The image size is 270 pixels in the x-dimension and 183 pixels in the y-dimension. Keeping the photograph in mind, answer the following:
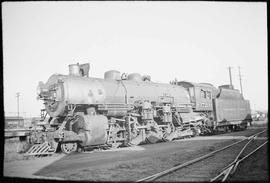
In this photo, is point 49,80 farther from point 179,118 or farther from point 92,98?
point 179,118

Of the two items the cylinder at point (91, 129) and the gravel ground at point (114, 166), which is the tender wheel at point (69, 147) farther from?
the gravel ground at point (114, 166)

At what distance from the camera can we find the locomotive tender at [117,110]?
12.5 meters

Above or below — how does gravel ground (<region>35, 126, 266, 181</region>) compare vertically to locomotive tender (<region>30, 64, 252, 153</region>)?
below

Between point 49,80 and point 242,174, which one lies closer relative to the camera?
point 242,174

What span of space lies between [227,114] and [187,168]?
16315 mm

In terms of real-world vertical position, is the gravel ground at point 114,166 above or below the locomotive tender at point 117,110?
below

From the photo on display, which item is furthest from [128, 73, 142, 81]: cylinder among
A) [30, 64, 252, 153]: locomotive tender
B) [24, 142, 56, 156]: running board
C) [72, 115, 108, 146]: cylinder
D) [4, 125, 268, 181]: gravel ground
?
[24, 142, 56, 156]: running board

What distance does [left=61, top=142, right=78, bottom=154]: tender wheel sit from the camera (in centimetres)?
1222

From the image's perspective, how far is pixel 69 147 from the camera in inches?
491

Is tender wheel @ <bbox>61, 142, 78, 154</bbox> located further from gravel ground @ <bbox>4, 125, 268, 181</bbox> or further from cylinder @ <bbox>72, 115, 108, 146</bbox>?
gravel ground @ <bbox>4, 125, 268, 181</bbox>

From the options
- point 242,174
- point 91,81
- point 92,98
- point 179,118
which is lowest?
point 242,174

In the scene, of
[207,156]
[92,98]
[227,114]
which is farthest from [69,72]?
[227,114]

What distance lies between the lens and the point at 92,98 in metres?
13.5

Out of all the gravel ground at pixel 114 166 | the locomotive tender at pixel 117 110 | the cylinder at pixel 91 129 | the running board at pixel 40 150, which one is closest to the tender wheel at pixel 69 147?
the locomotive tender at pixel 117 110
